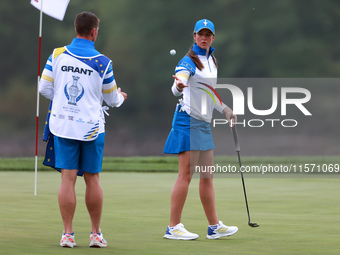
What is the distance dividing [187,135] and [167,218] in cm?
148

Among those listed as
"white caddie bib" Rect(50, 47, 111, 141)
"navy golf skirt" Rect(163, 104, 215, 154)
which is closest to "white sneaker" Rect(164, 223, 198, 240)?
"navy golf skirt" Rect(163, 104, 215, 154)

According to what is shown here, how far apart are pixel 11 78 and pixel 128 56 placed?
2636 millimetres

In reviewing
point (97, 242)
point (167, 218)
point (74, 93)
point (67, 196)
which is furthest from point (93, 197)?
point (167, 218)

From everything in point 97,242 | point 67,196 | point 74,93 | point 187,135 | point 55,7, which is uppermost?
point 55,7

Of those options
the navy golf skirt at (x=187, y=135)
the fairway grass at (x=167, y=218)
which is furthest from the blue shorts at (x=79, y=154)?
the navy golf skirt at (x=187, y=135)

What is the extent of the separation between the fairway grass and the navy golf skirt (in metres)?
0.64

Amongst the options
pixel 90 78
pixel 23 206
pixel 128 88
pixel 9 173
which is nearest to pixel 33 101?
pixel 128 88

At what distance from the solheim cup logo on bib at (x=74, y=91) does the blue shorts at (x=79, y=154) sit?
26 centimetres

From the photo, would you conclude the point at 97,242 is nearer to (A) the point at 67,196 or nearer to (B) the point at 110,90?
(A) the point at 67,196

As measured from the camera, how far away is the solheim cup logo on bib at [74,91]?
448 centimetres

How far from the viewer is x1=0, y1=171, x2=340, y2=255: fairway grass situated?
4605 mm

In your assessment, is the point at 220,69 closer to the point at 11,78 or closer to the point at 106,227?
the point at 11,78

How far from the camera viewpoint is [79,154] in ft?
15.2

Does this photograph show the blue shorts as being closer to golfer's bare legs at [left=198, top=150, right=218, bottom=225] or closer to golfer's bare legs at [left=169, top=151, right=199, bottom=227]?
golfer's bare legs at [left=169, top=151, right=199, bottom=227]
